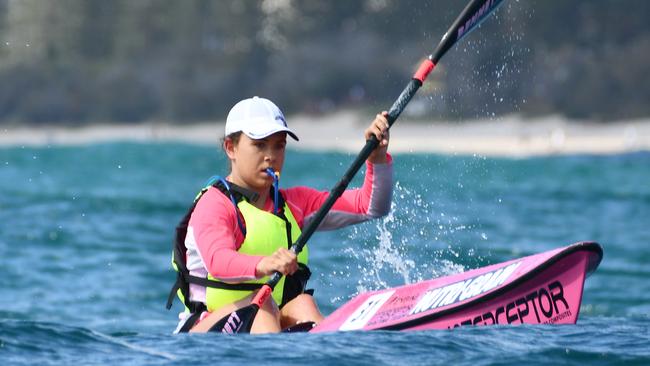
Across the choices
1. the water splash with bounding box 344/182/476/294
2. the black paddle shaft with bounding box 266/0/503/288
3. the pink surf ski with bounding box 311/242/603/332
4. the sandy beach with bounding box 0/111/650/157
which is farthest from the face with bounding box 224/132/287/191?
the sandy beach with bounding box 0/111/650/157

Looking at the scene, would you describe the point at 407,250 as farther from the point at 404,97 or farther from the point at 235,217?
the point at 235,217

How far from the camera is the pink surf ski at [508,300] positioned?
560cm

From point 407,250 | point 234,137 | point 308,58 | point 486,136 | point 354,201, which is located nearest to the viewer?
point 234,137

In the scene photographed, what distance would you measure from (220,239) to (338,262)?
20.2ft

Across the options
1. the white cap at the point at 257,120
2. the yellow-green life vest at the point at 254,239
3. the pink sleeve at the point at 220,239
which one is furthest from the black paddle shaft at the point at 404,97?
the white cap at the point at 257,120

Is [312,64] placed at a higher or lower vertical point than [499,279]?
higher

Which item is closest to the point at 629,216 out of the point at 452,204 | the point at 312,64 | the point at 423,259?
the point at 452,204

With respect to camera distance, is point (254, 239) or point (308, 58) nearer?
point (254, 239)

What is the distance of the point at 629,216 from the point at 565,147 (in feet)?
85.4

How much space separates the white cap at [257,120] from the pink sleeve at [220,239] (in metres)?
0.33

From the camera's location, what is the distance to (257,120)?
577 cm

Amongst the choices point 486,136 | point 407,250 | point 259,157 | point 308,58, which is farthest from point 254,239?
point 308,58

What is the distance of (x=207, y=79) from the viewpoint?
59219mm

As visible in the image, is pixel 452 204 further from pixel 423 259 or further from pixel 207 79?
pixel 207 79
